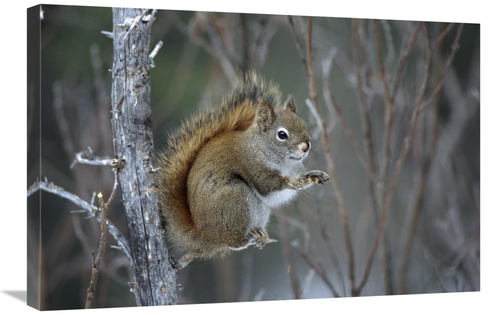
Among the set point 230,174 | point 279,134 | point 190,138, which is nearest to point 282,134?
point 279,134

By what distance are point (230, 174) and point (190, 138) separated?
29 centimetres

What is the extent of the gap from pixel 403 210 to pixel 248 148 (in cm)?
164

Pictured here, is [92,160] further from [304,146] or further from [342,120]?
[342,120]

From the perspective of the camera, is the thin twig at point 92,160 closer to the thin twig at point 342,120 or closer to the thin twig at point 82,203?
the thin twig at point 82,203

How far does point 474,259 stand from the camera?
4602 mm

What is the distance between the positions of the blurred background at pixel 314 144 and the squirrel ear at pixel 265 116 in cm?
24

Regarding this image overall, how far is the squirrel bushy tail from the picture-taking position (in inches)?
129

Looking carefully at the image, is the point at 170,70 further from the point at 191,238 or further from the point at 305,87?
the point at 191,238

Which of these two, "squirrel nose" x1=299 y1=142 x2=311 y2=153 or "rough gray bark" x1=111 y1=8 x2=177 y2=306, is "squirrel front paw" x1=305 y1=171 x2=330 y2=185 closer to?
"squirrel nose" x1=299 y1=142 x2=311 y2=153

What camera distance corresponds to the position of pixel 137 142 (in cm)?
298

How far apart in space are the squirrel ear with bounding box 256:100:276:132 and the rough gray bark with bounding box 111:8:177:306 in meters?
0.65

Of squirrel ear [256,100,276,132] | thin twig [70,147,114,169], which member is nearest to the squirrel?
squirrel ear [256,100,276,132]

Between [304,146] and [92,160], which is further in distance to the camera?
[304,146]

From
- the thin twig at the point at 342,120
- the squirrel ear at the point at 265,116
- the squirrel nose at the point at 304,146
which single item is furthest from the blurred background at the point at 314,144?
the squirrel ear at the point at 265,116
